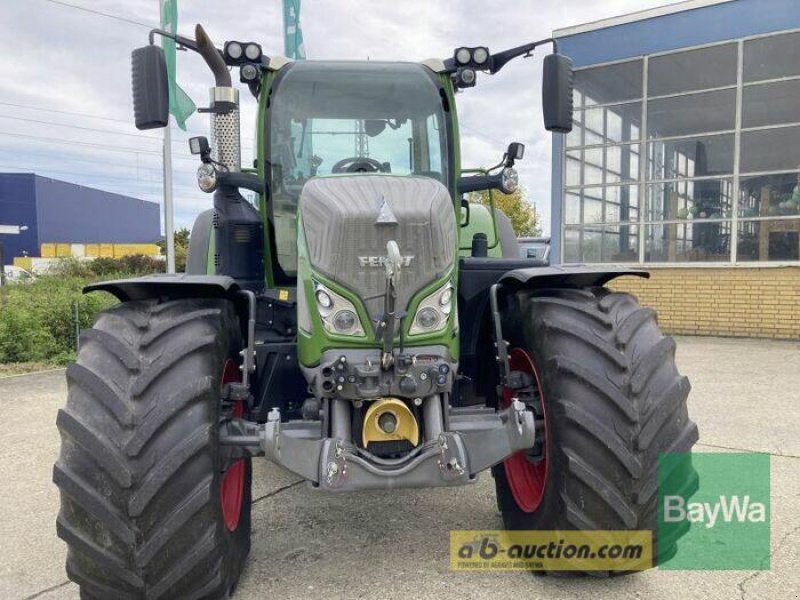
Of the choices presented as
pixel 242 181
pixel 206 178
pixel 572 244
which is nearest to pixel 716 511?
pixel 242 181

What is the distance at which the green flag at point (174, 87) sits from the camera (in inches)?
416

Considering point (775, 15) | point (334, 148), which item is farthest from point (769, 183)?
point (334, 148)

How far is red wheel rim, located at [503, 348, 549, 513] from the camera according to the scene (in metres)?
2.99

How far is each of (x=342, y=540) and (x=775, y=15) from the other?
11.4m

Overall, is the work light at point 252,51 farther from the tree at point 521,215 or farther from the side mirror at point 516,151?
the tree at point 521,215

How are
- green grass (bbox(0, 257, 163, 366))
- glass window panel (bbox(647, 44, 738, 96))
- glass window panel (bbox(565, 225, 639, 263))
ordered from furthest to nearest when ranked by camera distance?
glass window panel (bbox(565, 225, 639, 263)), glass window panel (bbox(647, 44, 738, 96)), green grass (bbox(0, 257, 163, 366))

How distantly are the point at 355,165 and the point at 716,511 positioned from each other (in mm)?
2837

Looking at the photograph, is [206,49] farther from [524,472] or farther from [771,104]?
[771,104]

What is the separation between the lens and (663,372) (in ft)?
8.75

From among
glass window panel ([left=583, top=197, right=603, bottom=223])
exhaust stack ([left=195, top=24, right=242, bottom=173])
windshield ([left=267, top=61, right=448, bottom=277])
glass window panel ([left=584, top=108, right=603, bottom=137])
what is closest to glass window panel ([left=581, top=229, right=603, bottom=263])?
glass window panel ([left=583, top=197, right=603, bottom=223])

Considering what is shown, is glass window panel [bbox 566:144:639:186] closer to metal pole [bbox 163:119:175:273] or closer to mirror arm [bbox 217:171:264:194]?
metal pole [bbox 163:119:175:273]

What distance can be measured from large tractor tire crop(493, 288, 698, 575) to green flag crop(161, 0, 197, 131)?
368 inches

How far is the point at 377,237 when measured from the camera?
2715 mm

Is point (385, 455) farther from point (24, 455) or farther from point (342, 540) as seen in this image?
point (24, 455)
